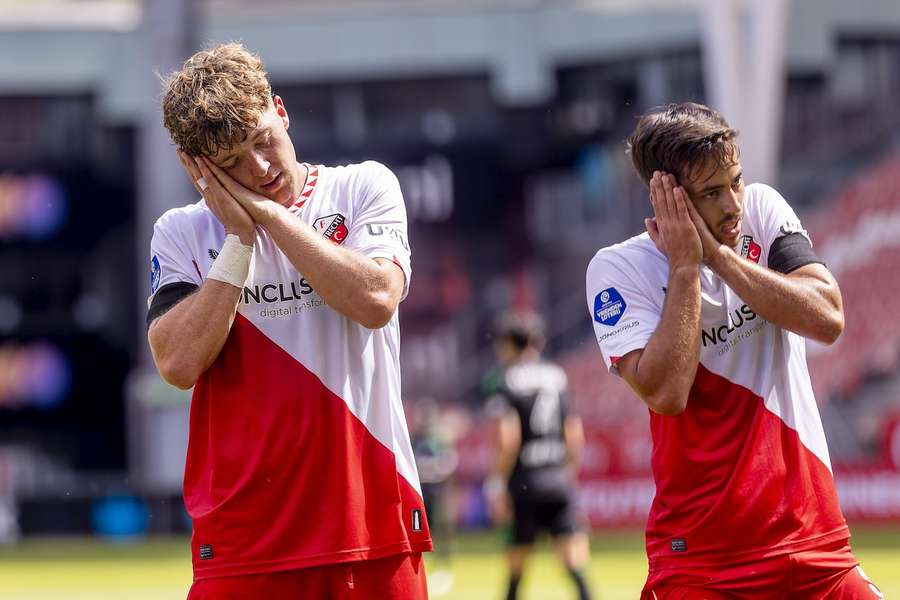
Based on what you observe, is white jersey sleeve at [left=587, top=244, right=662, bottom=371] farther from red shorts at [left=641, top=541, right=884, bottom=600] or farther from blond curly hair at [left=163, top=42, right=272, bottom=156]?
blond curly hair at [left=163, top=42, right=272, bottom=156]

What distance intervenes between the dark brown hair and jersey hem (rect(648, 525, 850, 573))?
103 cm

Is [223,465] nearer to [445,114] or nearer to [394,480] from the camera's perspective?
[394,480]

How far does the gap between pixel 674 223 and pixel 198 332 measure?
4.27 ft

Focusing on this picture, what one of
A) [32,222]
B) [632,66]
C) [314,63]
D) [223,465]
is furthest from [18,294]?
[223,465]

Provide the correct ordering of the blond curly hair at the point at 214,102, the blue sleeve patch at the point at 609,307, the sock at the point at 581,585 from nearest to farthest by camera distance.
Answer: the blond curly hair at the point at 214,102 < the blue sleeve patch at the point at 609,307 < the sock at the point at 581,585

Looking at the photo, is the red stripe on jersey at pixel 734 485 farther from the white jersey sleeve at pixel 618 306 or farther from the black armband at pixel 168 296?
the black armband at pixel 168 296

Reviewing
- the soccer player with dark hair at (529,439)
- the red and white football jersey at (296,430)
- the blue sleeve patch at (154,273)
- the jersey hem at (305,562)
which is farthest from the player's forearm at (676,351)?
the soccer player with dark hair at (529,439)

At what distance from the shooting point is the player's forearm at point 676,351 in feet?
13.4

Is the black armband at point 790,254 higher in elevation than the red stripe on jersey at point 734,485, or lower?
higher

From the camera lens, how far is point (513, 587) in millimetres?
10477

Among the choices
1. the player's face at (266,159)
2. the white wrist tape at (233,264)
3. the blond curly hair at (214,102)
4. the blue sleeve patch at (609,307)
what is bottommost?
the blue sleeve patch at (609,307)

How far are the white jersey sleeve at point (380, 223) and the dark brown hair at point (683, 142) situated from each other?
692 millimetres

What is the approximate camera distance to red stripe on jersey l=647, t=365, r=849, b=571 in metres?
4.13

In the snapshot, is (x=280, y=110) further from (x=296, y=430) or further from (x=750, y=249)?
(x=750, y=249)
